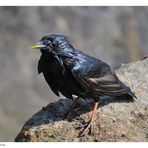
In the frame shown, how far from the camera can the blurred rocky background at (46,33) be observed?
20.3 meters

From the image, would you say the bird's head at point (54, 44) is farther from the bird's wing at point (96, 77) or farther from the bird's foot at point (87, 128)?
the bird's foot at point (87, 128)

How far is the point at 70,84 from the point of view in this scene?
1076cm

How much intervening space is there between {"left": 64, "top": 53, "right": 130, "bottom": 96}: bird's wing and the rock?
0.74 ft

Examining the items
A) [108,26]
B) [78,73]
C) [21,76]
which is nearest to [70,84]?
[78,73]

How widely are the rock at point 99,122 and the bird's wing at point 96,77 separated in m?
0.23

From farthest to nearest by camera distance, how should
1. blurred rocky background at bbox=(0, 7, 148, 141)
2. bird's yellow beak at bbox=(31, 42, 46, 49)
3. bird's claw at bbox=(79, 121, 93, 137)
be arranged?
blurred rocky background at bbox=(0, 7, 148, 141), bird's claw at bbox=(79, 121, 93, 137), bird's yellow beak at bbox=(31, 42, 46, 49)

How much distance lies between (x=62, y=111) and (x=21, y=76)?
9518 mm

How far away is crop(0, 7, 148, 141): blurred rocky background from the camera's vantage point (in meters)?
20.3

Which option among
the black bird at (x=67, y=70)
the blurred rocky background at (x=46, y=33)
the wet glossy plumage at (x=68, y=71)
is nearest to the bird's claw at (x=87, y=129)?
the black bird at (x=67, y=70)

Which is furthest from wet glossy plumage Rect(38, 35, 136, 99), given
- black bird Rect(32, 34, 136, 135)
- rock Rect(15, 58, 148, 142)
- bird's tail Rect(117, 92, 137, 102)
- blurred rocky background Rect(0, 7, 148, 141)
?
blurred rocky background Rect(0, 7, 148, 141)

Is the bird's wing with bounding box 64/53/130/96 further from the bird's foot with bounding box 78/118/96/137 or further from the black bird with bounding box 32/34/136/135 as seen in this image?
the bird's foot with bounding box 78/118/96/137

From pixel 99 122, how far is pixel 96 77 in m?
0.63

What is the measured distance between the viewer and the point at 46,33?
2134 cm

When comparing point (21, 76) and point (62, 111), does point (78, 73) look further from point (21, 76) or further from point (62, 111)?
point (21, 76)
